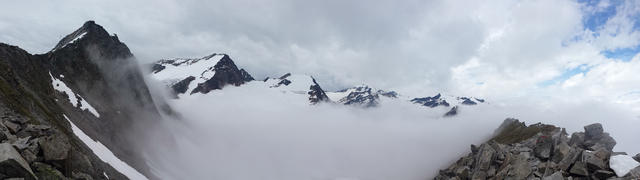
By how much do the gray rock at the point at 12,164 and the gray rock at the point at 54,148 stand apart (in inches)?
178

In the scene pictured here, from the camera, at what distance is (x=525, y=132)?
391ft

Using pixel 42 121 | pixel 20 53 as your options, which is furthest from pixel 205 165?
pixel 42 121

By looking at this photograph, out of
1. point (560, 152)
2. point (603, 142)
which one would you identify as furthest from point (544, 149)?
point (603, 142)

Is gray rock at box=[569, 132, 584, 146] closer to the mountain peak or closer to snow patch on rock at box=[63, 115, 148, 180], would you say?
snow patch on rock at box=[63, 115, 148, 180]

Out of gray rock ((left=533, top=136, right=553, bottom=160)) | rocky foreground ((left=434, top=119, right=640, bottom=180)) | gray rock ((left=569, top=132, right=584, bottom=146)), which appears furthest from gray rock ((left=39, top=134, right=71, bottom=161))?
gray rock ((left=569, top=132, right=584, bottom=146))

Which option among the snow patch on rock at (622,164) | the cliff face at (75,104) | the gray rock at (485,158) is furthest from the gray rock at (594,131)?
the cliff face at (75,104)

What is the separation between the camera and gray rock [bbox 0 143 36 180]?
19.7 metres

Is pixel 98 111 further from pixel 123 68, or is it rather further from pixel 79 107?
pixel 123 68

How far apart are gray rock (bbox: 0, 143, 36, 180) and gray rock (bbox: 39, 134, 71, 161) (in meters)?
4.52

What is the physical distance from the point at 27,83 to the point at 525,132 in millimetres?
130189

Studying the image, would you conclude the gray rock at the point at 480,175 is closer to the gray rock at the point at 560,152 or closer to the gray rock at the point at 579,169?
the gray rock at the point at 560,152

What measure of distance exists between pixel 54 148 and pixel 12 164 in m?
6.45

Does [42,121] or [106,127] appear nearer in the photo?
[42,121]

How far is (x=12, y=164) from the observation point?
19844mm
